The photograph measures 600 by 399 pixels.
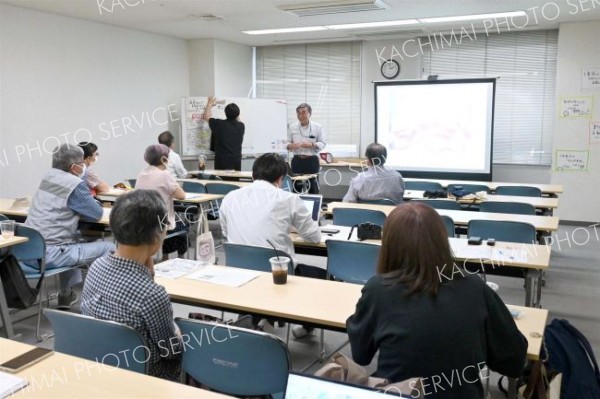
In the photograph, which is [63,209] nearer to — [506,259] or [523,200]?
[506,259]

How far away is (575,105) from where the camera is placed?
302 inches

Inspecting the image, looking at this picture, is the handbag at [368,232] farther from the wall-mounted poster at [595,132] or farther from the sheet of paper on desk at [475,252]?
the wall-mounted poster at [595,132]

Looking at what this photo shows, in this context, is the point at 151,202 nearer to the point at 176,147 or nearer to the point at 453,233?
the point at 453,233

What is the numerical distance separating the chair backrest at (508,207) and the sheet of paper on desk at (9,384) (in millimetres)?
4323

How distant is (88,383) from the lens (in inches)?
65.5

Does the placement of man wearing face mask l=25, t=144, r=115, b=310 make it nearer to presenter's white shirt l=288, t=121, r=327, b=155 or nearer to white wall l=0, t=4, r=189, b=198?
white wall l=0, t=4, r=189, b=198

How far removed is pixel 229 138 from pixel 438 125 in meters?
3.22

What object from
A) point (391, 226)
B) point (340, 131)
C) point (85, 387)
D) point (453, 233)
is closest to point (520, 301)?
point (453, 233)

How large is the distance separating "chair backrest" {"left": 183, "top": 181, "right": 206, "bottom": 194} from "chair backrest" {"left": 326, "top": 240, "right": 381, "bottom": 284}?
3408 millimetres

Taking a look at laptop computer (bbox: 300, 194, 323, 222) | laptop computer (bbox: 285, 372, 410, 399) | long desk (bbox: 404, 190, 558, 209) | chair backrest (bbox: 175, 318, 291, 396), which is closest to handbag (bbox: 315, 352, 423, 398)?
laptop computer (bbox: 285, 372, 410, 399)

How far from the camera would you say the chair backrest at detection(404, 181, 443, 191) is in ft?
21.1

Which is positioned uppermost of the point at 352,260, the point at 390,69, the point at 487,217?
the point at 390,69

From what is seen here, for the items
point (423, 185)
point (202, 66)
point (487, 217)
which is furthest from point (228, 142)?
point (487, 217)

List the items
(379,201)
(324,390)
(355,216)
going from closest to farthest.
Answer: (324,390) → (355,216) → (379,201)
